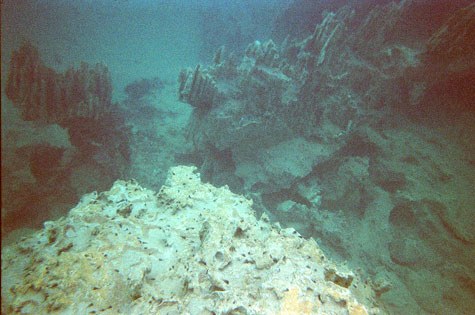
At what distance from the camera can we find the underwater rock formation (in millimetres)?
5000

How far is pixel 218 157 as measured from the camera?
6.20 metres

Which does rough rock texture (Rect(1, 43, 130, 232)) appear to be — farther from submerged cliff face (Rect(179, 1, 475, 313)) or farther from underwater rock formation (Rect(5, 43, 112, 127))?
submerged cliff face (Rect(179, 1, 475, 313))

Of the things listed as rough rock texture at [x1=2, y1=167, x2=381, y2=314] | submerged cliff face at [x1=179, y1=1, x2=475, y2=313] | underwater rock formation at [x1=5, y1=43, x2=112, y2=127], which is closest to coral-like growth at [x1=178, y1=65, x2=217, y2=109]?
submerged cliff face at [x1=179, y1=1, x2=475, y2=313]

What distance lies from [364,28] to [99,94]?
7914 mm

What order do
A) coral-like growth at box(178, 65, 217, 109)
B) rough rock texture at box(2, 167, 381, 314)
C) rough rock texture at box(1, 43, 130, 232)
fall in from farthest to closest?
coral-like growth at box(178, 65, 217, 109), rough rock texture at box(1, 43, 130, 232), rough rock texture at box(2, 167, 381, 314)

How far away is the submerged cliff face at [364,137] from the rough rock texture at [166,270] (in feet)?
11.8

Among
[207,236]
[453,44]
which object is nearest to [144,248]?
[207,236]

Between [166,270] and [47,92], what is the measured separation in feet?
18.9

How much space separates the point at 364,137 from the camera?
6.10m

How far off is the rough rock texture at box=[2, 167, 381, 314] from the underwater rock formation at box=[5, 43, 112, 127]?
438cm

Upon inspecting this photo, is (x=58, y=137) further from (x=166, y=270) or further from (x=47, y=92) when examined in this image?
(x=166, y=270)

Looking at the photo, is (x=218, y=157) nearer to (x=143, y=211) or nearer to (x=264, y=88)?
(x=264, y=88)

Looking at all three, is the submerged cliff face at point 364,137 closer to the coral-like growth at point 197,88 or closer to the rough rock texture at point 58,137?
the coral-like growth at point 197,88

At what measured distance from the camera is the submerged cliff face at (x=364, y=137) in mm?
5098
